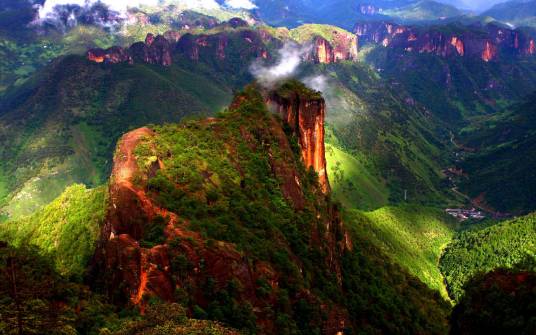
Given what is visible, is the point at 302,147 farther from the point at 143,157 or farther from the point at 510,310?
the point at 510,310

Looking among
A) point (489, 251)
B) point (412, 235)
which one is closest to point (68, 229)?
point (489, 251)

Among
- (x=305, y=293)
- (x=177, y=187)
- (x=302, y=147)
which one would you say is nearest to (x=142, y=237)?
(x=177, y=187)

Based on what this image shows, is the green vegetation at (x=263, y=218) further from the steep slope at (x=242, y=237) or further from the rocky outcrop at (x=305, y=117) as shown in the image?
the rocky outcrop at (x=305, y=117)

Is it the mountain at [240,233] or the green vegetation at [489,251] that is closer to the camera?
the mountain at [240,233]

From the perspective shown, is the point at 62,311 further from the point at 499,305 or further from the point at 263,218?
the point at 499,305

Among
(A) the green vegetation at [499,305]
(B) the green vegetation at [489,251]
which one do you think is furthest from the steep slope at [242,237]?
(B) the green vegetation at [489,251]

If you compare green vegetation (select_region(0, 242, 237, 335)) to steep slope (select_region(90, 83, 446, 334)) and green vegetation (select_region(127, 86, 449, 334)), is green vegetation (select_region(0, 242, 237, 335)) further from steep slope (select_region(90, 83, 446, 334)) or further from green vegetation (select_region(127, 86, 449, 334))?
green vegetation (select_region(127, 86, 449, 334))
